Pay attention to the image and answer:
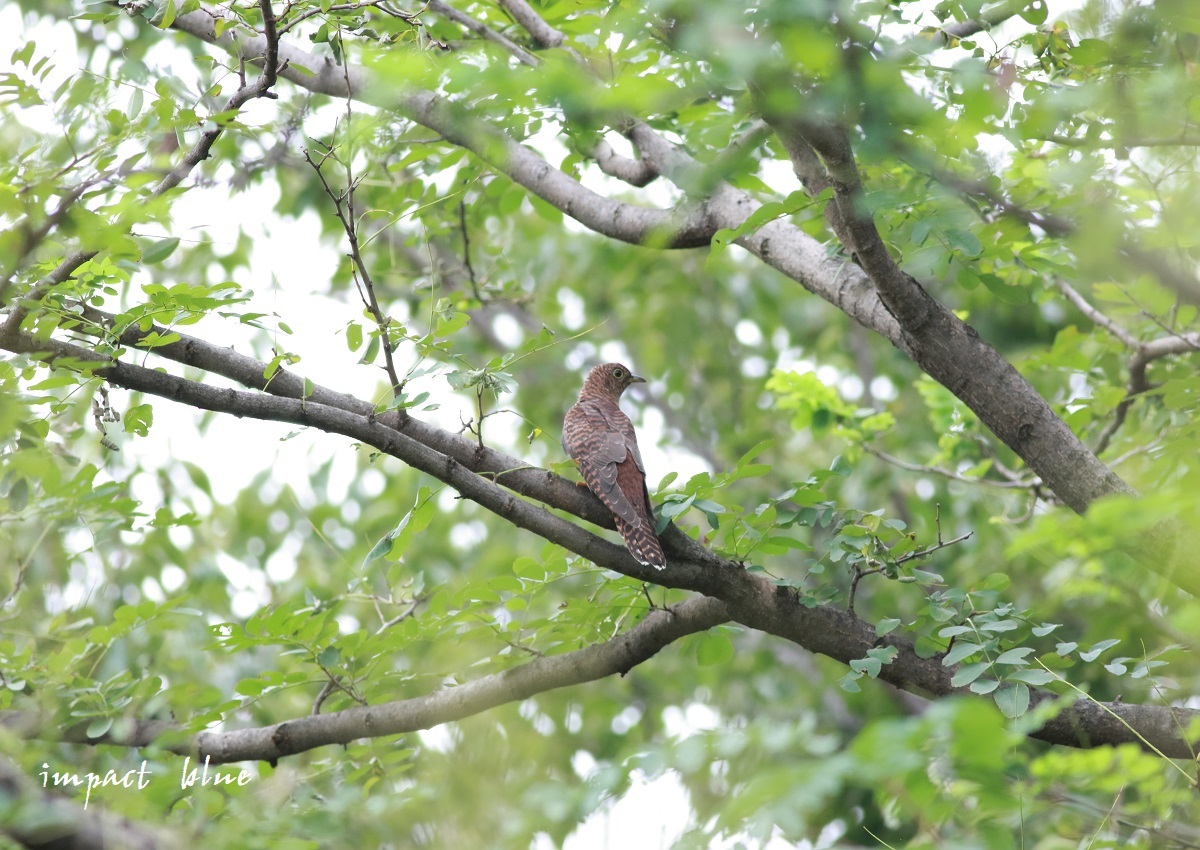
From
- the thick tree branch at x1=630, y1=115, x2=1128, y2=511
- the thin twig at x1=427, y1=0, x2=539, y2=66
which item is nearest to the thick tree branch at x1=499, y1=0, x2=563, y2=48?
the thin twig at x1=427, y1=0, x2=539, y2=66

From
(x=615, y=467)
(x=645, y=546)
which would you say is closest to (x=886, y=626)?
(x=645, y=546)

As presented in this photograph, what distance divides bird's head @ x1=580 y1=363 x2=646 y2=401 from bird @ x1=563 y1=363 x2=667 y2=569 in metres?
0.38

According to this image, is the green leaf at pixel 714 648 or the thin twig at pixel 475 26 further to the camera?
the thin twig at pixel 475 26

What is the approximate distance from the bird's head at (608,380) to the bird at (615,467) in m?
0.38

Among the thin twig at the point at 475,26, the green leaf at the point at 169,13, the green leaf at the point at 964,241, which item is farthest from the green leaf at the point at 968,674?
the green leaf at the point at 169,13

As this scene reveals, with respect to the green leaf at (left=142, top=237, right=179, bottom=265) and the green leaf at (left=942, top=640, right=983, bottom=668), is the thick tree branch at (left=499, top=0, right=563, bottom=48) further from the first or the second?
the green leaf at (left=942, top=640, right=983, bottom=668)

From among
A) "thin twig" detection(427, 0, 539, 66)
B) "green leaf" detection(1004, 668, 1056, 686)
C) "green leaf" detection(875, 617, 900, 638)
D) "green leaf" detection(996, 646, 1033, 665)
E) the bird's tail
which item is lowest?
"green leaf" detection(1004, 668, 1056, 686)

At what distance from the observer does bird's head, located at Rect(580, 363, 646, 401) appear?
21.6 feet

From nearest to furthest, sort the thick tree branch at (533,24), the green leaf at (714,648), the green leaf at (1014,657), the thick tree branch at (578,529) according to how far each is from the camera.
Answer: the thick tree branch at (578,529)
the green leaf at (1014,657)
the green leaf at (714,648)
the thick tree branch at (533,24)

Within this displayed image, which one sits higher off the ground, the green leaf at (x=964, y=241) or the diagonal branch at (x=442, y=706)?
the green leaf at (x=964, y=241)

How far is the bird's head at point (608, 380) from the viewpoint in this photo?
21.6 feet

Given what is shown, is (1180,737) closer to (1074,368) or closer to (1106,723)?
(1106,723)

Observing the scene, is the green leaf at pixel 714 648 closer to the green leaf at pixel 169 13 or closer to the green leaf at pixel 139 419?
the green leaf at pixel 139 419

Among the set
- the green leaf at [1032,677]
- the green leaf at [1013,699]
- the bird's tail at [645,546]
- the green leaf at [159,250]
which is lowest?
the green leaf at [1013,699]
